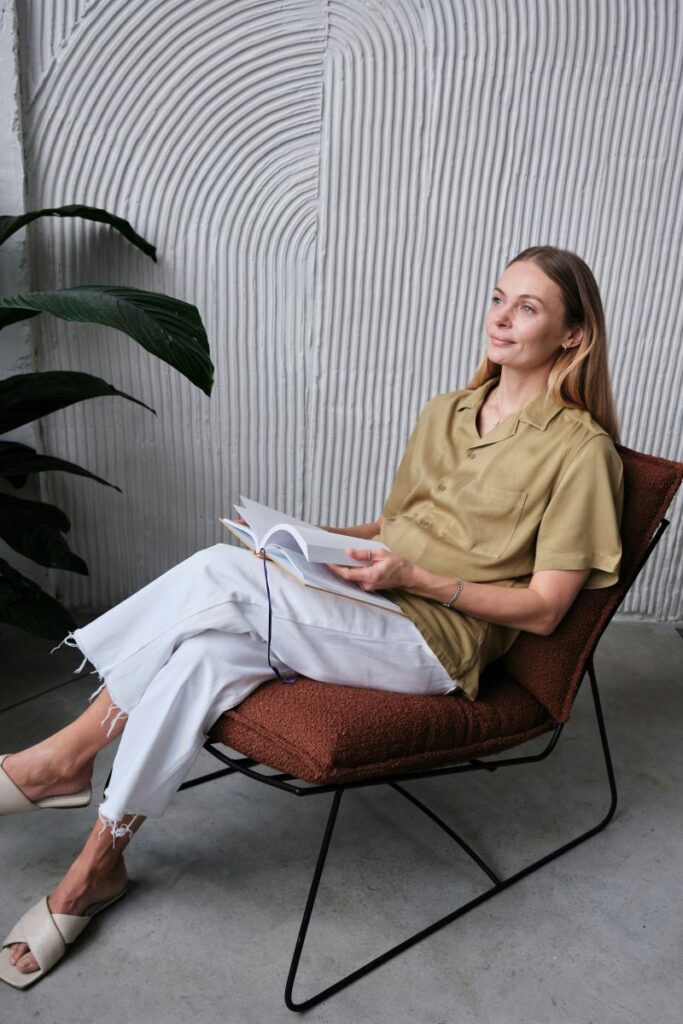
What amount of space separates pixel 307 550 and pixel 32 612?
A: 0.99 metres

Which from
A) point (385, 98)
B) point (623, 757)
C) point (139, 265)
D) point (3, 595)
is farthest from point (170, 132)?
point (623, 757)

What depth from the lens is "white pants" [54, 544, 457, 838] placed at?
1.47 metres

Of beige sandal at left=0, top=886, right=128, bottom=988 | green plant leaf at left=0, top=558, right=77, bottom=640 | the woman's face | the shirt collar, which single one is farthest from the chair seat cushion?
green plant leaf at left=0, top=558, right=77, bottom=640

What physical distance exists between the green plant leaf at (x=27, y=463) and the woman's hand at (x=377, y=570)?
2.96 feet

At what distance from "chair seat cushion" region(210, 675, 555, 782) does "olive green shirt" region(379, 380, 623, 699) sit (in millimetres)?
88

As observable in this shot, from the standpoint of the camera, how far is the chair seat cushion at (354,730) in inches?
55.3

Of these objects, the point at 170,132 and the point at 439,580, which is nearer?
the point at 439,580

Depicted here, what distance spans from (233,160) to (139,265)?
1.28 ft

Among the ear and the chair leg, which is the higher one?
the ear

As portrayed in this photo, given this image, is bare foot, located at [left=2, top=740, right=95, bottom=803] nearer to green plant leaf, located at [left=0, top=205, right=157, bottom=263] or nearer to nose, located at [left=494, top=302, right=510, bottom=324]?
nose, located at [left=494, top=302, right=510, bottom=324]

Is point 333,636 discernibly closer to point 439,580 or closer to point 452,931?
point 439,580

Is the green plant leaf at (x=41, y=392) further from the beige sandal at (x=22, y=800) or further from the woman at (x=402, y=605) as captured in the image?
the beige sandal at (x=22, y=800)

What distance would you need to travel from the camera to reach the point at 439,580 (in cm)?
159

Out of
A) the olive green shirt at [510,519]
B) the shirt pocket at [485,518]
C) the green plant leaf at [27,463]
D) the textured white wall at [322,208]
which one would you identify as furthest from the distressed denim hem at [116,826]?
the textured white wall at [322,208]
